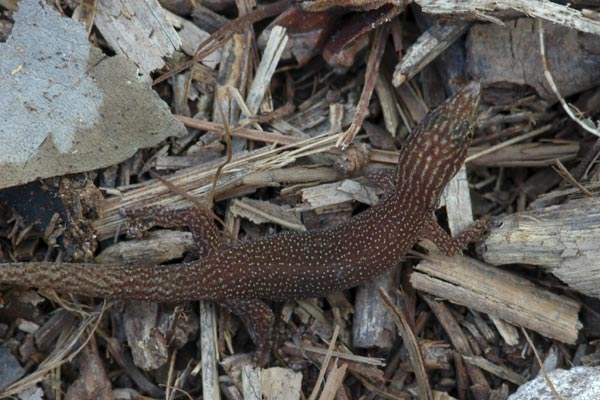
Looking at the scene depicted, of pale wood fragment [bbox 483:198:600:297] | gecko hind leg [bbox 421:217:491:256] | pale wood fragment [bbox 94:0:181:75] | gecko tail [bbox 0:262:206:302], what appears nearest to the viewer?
gecko tail [bbox 0:262:206:302]

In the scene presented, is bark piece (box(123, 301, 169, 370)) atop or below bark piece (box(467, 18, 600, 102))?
below

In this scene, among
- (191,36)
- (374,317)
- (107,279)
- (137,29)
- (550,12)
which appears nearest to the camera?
(550,12)

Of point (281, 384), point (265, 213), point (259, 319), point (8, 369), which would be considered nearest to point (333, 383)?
point (281, 384)

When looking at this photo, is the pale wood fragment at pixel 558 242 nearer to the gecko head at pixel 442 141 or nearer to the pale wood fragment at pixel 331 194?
the gecko head at pixel 442 141

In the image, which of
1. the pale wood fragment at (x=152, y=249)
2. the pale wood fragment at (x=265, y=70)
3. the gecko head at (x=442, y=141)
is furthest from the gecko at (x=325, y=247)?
the pale wood fragment at (x=265, y=70)

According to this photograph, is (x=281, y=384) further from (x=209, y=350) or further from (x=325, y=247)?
(x=325, y=247)

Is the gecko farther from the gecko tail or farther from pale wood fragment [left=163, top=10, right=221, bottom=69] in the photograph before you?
pale wood fragment [left=163, top=10, right=221, bottom=69]

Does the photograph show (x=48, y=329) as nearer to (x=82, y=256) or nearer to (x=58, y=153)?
(x=82, y=256)

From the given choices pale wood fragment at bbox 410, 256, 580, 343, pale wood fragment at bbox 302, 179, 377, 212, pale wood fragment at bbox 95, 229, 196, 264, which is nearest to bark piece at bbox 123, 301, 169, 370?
pale wood fragment at bbox 95, 229, 196, 264
